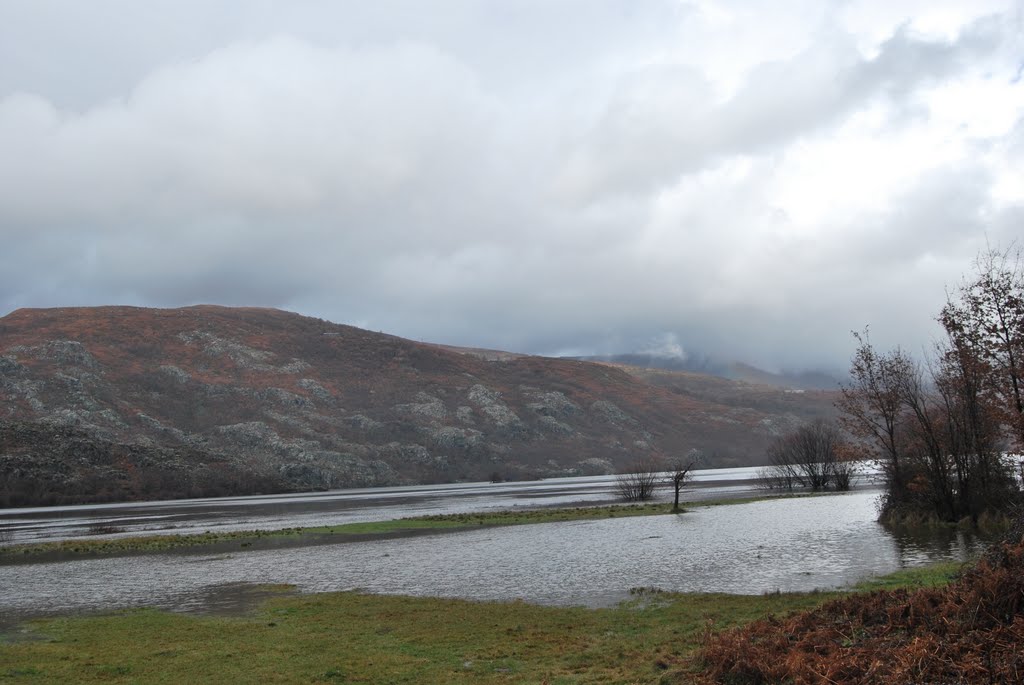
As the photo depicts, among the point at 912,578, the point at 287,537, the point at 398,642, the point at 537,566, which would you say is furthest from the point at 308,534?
the point at 912,578

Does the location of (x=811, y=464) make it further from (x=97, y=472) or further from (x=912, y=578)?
(x=97, y=472)

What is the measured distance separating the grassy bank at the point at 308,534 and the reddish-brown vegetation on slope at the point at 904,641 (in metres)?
49.7

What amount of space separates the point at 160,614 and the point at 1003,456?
Answer: 171ft

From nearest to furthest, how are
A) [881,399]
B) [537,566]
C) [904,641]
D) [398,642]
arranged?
1. [904,641]
2. [398,642]
3. [537,566]
4. [881,399]

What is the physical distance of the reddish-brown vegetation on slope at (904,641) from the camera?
963 cm

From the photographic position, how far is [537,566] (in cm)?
3803

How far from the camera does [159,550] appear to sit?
5634cm

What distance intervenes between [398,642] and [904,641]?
45.7 feet

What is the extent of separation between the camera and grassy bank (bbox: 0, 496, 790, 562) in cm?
5816

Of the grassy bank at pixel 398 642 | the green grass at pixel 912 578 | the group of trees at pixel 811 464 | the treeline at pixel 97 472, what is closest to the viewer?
the grassy bank at pixel 398 642

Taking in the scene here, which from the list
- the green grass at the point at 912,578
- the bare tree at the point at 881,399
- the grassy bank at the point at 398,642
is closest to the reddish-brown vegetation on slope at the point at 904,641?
the grassy bank at the point at 398,642

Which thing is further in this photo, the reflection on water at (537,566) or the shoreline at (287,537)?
the shoreline at (287,537)

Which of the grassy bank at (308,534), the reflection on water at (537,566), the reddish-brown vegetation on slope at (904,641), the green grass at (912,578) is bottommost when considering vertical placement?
the grassy bank at (308,534)

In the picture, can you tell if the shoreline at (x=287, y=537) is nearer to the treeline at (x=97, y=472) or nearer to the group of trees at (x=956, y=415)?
the group of trees at (x=956, y=415)
